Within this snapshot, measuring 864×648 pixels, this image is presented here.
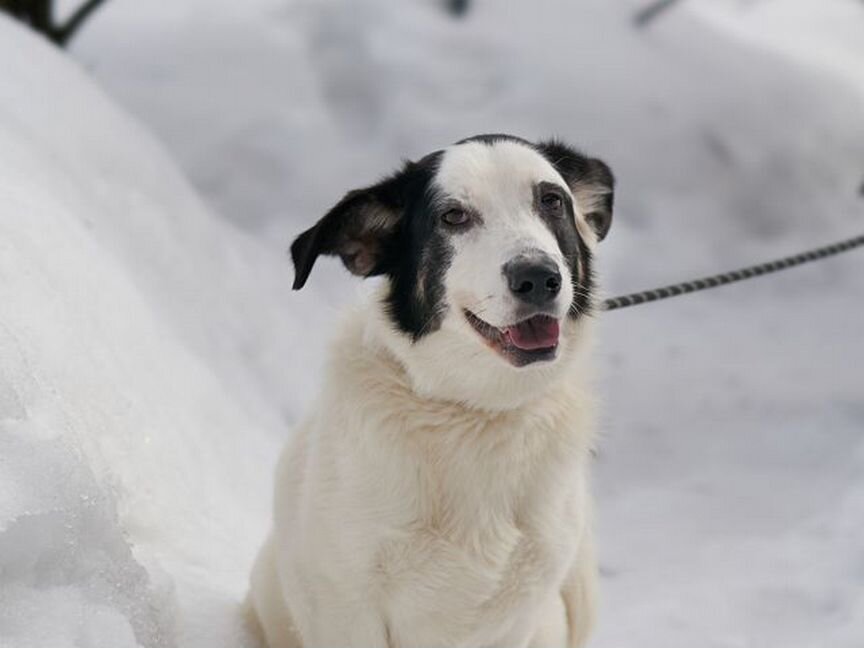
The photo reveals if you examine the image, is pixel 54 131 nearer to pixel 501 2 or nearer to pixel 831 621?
pixel 831 621

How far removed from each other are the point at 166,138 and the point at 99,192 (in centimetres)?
260

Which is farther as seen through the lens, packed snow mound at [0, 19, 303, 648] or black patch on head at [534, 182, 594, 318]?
black patch on head at [534, 182, 594, 318]

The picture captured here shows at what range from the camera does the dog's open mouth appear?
9.12 ft

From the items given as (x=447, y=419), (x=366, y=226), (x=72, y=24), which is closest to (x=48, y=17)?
(x=72, y=24)

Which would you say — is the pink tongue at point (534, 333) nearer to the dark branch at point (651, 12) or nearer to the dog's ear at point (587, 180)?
the dog's ear at point (587, 180)

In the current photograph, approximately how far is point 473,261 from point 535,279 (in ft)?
0.67

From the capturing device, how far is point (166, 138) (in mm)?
7910

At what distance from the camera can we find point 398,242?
10.1 ft

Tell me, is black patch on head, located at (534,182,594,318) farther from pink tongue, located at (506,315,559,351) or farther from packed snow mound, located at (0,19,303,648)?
packed snow mound, located at (0,19,303,648)

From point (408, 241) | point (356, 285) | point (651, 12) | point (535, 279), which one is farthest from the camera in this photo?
point (651, 12)

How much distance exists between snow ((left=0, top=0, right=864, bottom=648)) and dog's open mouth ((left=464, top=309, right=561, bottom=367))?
0.54 m

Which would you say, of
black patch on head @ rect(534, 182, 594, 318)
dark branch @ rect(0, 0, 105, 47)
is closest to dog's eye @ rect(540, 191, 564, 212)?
black patch on head @ rect(534, 182, 594, 318)

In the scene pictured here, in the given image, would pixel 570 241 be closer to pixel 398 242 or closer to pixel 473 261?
pixel 473 261

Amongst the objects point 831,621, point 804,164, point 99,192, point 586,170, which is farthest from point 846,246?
point 804,164
